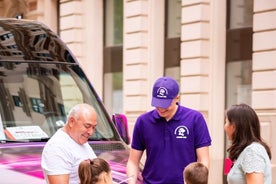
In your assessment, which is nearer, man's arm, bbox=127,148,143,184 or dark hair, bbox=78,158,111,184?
dark hair, bbox=78,158,111,184

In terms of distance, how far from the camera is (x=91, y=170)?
466 centimetres

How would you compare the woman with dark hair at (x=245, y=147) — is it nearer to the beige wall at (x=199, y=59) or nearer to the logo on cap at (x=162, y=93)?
the logo on cap at (x=162, y=93)

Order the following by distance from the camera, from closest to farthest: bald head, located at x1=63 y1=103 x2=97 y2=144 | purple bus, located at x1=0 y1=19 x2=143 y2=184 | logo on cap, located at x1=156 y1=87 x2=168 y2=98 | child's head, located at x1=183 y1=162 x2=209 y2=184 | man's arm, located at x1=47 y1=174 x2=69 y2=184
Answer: child's head, located at x1=183 y1=162 x2=209 y2=184 < man's arm, located at x1=47 y1=174 x2=69 y2=184 < bald head, located at x1=63 y1=103 x2=97 y2=144 < logo on cap, located at x1=156 y1=87 x2=168 y2=98 < purple bus, located at x1=0 y1=19 x2=143 y2=184

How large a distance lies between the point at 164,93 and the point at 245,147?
2.41 ft

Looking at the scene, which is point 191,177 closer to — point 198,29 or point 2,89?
point 2,89

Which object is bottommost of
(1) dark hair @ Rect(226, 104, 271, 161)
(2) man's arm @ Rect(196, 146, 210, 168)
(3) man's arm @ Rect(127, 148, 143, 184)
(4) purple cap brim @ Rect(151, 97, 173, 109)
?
(3) man's arm @ Rect(127, 148, 143, 184)

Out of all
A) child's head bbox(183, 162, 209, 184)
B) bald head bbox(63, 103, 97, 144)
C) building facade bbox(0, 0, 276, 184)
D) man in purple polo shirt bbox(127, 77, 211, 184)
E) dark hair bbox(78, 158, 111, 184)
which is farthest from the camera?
building facade bbox(0, 0, 276, 184)

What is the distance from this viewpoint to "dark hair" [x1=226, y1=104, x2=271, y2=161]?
5.29m

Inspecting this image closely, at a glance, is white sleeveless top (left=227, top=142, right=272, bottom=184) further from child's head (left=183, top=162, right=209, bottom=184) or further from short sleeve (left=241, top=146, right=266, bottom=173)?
child's head (left=183, top=162, right=209, bottom=184)

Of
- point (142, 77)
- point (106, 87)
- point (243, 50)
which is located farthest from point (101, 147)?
point (106, 87)

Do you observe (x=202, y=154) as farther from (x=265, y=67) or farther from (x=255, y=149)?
(x=265, y=67)

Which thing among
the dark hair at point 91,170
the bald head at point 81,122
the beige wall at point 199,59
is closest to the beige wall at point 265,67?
the beige wall at point 199,59

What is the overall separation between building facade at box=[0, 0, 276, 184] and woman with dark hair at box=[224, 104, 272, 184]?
8.37 meters

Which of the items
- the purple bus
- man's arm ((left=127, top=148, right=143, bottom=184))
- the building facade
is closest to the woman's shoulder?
man's arm ((left=127, top=148, right=143, bottom=184))
